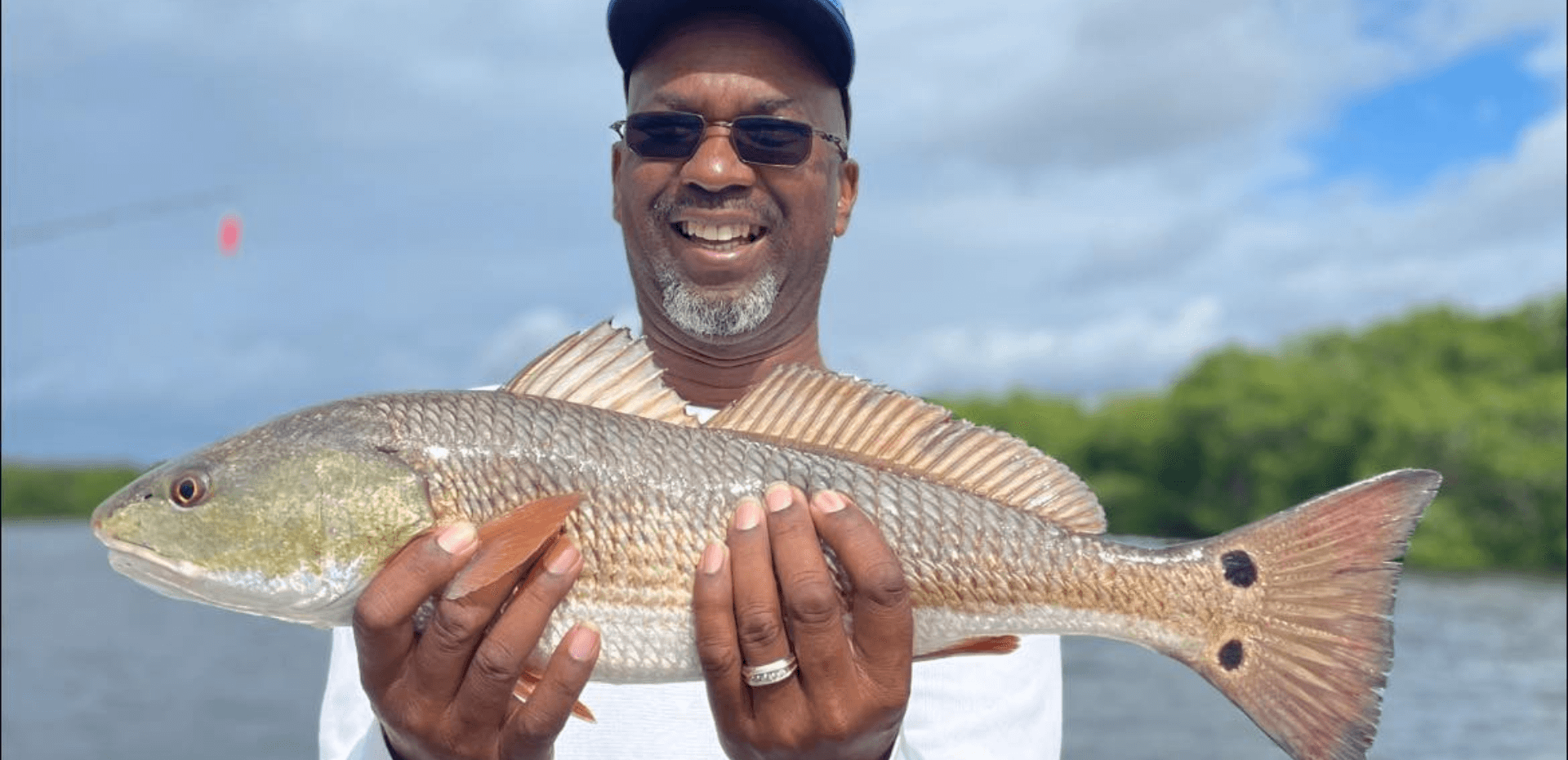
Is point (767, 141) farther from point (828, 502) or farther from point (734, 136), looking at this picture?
point (828, 502)

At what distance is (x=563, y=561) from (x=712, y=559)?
14.2 inches

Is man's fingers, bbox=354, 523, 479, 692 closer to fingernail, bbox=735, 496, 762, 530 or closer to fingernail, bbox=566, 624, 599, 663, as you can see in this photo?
fingernail, bbox=566, 624, 599, 663

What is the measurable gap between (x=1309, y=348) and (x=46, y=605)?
66975 millimetres

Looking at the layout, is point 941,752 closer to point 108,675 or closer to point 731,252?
point 731,252

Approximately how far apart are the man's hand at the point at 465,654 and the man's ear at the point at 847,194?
2387 mm

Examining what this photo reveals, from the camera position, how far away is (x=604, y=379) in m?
3.50

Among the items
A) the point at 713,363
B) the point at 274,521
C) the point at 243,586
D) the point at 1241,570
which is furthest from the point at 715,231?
the point at 1241,570

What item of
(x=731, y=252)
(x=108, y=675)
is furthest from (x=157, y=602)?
(x=731, y=252)

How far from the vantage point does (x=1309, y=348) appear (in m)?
72.6

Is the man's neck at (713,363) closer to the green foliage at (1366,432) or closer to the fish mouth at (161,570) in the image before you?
the fish mouth at (161,570)

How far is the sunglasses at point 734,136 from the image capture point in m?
4.57

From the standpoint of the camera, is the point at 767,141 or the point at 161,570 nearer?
the point at 161,570

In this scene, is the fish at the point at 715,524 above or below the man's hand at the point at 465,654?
above

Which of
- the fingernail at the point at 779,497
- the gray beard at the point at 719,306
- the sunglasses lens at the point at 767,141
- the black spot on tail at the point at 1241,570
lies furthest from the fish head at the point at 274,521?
the black spot on tail at the point at 1241,570
